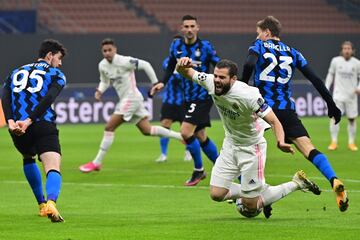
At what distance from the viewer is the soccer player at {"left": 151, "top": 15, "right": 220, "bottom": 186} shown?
48.4 ft

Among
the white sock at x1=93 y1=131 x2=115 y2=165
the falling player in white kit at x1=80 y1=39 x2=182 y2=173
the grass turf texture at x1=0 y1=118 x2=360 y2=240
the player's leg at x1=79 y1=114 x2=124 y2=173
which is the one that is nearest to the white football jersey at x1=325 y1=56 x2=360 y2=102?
the grass turf texture at x1=0 y1=118 x2=360 y2=240

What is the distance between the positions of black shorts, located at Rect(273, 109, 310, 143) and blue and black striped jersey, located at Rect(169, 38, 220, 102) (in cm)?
327

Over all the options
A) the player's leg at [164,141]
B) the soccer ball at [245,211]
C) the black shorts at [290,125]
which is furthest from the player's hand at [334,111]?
the player's leg at [164,141]

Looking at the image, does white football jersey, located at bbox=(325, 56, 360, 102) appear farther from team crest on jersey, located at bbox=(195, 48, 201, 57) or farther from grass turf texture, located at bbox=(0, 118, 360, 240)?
team crest on jersey, located at bbox=(195, 48, 201, 57)

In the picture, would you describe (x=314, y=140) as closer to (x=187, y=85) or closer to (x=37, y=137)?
(x=187, y=85)

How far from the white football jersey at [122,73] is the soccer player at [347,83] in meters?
4.53

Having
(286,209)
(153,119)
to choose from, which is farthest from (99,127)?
(286,209)

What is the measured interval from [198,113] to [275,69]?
11.1 ft

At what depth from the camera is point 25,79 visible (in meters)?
10.6

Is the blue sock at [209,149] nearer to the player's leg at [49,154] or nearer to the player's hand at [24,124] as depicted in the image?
the player's leg at [49,154]

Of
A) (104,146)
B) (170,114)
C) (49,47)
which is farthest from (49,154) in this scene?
(170,114)

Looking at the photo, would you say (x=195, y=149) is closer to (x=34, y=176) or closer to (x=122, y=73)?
(x=122, y=73)

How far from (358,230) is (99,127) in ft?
61.5

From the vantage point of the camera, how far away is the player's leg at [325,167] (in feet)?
34.0
